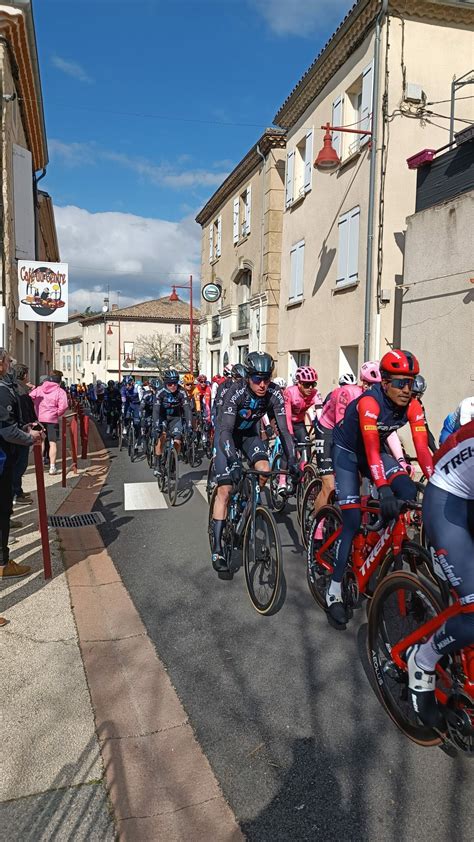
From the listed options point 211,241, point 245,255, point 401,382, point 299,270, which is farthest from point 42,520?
point 211,241

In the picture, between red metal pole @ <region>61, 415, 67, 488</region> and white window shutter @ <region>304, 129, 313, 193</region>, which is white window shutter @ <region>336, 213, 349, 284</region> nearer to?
white window shutter @ <region>304, 129, 313, 193</region>

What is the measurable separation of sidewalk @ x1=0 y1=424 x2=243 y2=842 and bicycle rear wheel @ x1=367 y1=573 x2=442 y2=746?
100cm

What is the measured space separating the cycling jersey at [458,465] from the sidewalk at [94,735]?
63.4 inches

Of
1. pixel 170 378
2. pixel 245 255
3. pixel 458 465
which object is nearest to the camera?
pixel 458 465

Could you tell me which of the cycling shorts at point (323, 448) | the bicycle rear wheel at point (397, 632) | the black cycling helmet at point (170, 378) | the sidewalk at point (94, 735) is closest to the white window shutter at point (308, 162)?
the black cycling helmet at point (170, 378)

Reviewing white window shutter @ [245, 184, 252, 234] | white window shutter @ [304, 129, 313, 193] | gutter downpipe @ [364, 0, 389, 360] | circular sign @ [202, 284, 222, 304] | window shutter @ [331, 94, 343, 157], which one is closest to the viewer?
gutter downpipe @ [364, 0, 389, 360]

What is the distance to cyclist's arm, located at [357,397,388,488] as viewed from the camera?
3564 millimetres

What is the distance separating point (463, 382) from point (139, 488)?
6033 mm

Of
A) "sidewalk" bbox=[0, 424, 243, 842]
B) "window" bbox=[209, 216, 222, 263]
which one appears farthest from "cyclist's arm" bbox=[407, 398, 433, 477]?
"window" bbox=[209, 216, 222, 263]

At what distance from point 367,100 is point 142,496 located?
1107 centimetres

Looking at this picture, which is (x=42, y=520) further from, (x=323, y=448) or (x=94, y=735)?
(x=323, y=448)

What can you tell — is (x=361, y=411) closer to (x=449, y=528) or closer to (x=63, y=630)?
(x=449, y=528)

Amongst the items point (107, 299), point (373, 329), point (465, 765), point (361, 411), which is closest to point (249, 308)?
point (373, 329)

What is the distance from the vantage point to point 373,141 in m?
13.3
